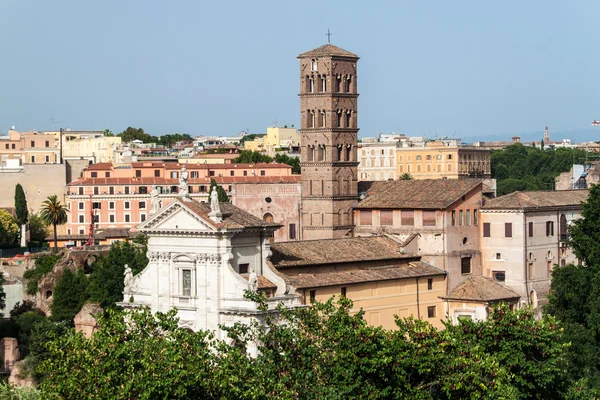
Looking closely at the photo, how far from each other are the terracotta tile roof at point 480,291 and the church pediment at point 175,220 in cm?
1404

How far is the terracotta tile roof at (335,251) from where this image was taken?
60259mm

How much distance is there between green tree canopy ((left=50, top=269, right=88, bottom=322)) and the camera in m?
81.4

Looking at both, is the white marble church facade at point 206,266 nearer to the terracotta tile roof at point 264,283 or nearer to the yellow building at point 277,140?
the terracotta tile roof at point 264,283

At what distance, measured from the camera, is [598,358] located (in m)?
58.3

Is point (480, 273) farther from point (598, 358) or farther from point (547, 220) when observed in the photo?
point (598, 358)

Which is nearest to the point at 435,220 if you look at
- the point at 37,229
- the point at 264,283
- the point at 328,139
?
the point at 328,139

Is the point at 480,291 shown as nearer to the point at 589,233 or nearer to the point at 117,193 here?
the point at 589,233

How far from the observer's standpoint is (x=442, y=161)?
142375 millimetres

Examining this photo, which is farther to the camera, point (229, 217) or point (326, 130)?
point (326, 130)

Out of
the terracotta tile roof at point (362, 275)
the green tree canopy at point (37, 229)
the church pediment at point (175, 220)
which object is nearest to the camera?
the church pediment at point (175, 220)

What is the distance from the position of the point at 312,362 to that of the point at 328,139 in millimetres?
28318

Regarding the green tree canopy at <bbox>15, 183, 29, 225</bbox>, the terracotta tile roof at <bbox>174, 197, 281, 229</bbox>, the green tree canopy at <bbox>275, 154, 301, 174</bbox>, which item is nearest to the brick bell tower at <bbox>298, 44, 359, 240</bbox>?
the terracotta tile roof at <bbox>174, 197, 281, 229</bbox>

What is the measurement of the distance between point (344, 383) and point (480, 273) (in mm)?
25129

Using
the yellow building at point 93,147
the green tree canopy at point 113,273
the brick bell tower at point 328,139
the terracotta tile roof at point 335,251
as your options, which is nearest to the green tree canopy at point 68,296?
the green tree canopy at point 113,273
